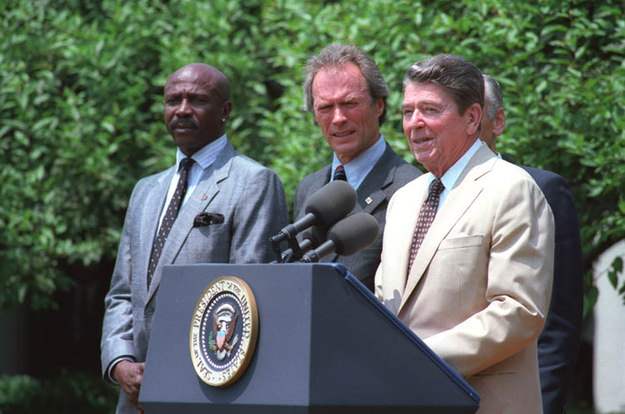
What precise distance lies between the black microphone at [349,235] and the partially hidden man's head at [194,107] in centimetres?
157

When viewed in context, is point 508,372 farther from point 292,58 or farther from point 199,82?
point 292,58

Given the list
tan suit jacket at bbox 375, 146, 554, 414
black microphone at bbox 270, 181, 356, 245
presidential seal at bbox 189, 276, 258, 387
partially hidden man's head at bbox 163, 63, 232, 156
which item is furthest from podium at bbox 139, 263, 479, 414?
partially hidden man's head at bbox 163, 63, 232, 156

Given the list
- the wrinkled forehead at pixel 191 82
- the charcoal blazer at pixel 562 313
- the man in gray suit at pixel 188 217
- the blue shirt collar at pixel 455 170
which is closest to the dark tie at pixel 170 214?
the man in gray suit at pixel 188 217

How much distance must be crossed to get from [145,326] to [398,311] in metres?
1.37

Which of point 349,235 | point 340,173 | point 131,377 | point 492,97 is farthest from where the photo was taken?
point 340,173

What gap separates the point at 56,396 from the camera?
30.7ft

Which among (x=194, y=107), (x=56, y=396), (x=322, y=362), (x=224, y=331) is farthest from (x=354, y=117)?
(x=56, y=396)

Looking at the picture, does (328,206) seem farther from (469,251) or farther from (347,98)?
(347,98)

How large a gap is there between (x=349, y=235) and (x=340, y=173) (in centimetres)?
149

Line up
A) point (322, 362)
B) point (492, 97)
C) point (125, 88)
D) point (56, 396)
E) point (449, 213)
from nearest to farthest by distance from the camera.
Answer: point (322, 362), point (449, 213), point (492, 97), point (125, 88), point (56, 396)

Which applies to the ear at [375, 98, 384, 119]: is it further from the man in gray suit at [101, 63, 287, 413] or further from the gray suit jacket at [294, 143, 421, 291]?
the man in gray suit at [101, 63, 287, 413]

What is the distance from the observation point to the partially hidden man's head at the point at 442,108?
2.90m

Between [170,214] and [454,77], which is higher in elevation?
[454,77]

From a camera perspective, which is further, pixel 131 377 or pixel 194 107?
pixel 194 107
